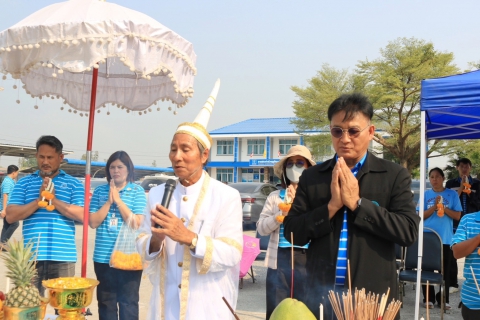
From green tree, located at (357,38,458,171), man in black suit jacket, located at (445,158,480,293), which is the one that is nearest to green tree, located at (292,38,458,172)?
green tree, located at (357,38,458,171)

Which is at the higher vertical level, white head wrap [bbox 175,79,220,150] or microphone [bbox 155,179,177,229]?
white head wrap [bbox 175,79,220,150]

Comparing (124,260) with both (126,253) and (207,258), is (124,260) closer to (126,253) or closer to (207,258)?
(126,253)

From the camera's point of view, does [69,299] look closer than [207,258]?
No

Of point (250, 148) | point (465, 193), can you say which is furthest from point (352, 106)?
point (250, 148)

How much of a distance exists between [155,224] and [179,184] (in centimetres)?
43

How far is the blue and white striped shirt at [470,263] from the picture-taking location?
288 centimetres

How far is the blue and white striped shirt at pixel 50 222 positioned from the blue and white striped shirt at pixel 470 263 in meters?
2.78

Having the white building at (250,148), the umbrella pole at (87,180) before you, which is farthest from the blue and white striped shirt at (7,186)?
the white building at (250,148)

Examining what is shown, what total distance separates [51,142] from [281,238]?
2.02 meters

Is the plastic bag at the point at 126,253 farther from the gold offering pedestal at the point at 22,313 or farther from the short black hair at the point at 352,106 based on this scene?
the short black hair at the point at 352,106

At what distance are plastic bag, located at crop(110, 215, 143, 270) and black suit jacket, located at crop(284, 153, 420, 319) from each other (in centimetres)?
171

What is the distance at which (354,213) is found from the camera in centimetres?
195

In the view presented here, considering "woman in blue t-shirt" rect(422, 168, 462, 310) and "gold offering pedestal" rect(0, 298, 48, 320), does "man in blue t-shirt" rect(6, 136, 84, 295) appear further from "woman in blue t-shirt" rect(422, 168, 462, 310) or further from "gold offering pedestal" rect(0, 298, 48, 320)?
"woman in blue t-shirt" rect(422, 168, 462, 310)

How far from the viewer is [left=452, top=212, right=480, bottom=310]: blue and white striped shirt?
288cm
